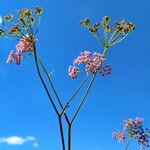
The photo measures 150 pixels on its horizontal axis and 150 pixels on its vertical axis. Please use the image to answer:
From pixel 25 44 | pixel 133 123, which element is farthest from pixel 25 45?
pixel 133 123

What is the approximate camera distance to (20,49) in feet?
47.9

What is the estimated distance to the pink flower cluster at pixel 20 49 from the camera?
14239mm

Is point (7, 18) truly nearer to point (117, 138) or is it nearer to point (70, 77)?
point (70, 77)

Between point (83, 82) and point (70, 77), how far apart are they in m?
0.86

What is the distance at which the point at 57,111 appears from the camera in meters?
13.3

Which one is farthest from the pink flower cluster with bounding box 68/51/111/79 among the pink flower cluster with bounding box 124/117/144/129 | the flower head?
the pink flower cluster with bounding box 124/117/144/129

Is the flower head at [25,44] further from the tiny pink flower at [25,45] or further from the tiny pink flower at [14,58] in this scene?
the tiny pink flower at [14,58]

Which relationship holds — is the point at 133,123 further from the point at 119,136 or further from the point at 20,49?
the point at 20,49

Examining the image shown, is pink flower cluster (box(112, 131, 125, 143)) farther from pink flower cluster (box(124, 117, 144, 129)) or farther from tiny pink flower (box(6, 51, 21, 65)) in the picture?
tiny pink flower (box(6, 51, 21, 65))

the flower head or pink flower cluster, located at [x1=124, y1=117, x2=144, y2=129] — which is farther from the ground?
pink flower cluster, located at [x1=124, y1=117, x2=144, y2=129]

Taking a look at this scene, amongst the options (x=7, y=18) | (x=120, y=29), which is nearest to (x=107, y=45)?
(x=120, y=29)

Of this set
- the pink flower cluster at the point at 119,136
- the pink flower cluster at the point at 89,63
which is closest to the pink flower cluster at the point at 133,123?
the pink flower cluster at the point at 119,136

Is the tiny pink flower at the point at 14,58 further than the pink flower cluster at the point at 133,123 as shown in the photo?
No

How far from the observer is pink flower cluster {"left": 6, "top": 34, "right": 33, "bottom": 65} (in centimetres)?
1424
